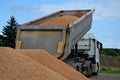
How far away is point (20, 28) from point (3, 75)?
21.8 feet

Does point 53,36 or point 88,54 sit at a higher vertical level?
point 53,36

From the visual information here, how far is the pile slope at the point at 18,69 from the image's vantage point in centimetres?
724

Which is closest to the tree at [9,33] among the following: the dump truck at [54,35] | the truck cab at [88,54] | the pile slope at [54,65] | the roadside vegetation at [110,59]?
the roadside vegetation at [110,59]

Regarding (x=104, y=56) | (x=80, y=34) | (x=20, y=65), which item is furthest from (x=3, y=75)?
(x=104, y=56)

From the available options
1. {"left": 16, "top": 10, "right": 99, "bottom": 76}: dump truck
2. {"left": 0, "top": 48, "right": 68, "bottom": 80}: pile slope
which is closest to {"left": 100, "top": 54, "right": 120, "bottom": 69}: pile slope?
{"left": 16, "top": 10, "right": 99, "bottom": 76}: dump truck

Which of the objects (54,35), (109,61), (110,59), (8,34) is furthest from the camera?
(110,59)

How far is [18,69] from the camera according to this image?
7676 millimetres

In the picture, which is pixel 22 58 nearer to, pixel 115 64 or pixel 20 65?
pixel 20 65

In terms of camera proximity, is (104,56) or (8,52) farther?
(104,56)

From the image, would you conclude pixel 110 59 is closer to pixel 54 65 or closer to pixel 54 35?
pixel 54 35

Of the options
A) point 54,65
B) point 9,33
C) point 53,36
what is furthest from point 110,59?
point 54,65

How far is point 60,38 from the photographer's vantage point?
1298 cm

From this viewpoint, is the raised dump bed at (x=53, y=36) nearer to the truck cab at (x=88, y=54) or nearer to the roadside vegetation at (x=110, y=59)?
the truck cab at (x=88, y=54)

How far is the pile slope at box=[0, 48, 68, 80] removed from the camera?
724cm
